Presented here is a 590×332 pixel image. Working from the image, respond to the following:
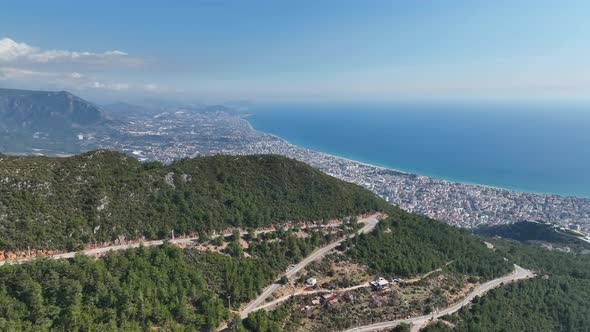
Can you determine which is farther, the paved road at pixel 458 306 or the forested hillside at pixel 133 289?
the paved road at pixel 458 306

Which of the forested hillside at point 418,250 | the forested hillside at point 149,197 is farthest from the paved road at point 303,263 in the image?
the forested hillside at point 149,197

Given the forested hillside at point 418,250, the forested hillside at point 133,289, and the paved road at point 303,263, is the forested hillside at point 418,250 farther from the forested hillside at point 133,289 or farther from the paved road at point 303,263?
the forested hillside at point 133,289

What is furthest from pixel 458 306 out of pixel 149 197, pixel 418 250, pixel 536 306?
pixel 149 197

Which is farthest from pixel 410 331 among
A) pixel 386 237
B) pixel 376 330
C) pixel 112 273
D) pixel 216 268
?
pixel 112 273

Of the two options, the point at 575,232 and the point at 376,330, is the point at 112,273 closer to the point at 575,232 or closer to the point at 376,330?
the point at 376,330

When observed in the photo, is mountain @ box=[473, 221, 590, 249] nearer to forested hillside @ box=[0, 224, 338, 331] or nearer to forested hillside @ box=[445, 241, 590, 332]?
forested hillside @ box=[445, 241, 590, 332]

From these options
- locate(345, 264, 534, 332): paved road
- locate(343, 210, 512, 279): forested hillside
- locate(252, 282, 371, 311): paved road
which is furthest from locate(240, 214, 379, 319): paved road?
locate(345, 264, 534, 332): paved road
